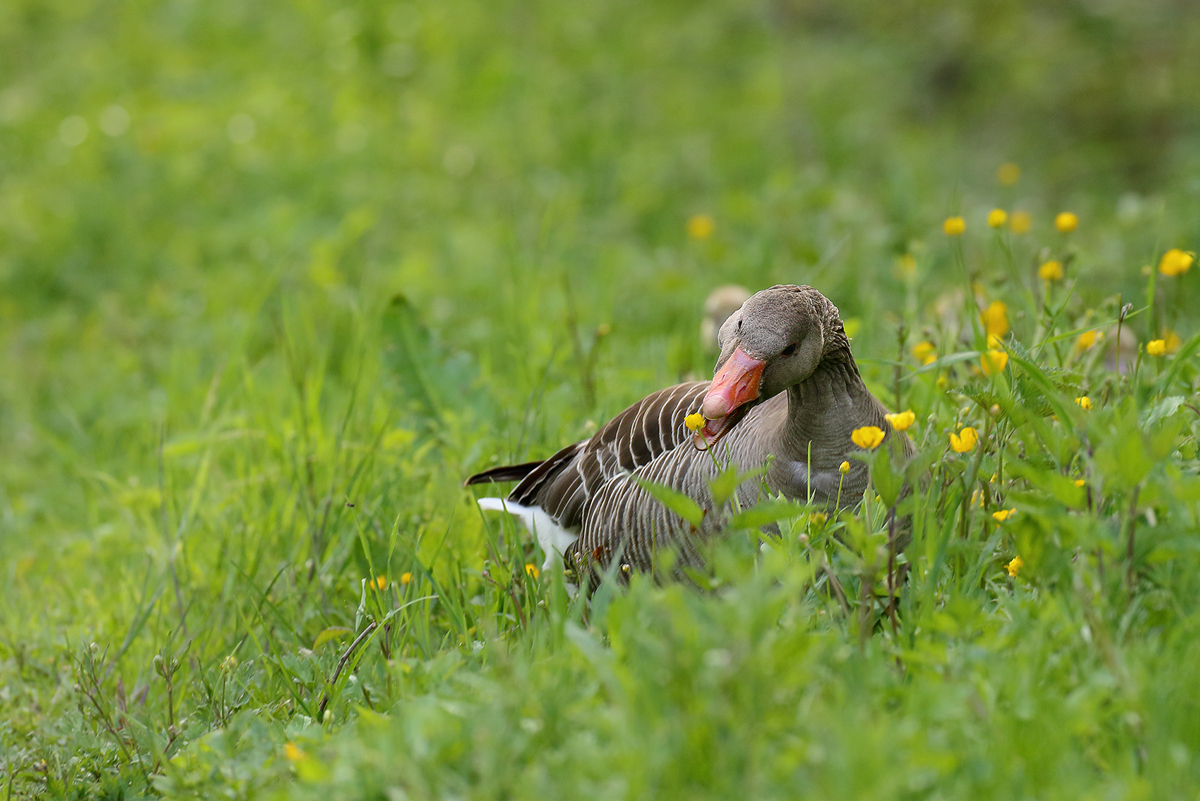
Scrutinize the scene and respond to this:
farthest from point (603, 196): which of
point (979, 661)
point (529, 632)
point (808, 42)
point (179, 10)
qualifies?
point (979, 661)

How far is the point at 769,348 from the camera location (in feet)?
9.75

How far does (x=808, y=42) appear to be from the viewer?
9.55 meters

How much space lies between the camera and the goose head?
297 centimetres

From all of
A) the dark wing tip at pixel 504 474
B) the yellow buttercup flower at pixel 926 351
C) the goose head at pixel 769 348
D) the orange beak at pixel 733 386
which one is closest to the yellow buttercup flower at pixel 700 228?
the yellow buttercup flower at pixel 926 351

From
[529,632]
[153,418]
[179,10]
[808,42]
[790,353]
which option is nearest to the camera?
[529,632]

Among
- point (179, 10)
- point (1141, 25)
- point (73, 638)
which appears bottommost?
point (73, 638)

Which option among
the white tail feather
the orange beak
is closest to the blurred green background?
the white tail feather

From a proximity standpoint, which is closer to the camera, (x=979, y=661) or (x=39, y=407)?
(x=979, y=661)

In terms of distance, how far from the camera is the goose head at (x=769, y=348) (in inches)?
117

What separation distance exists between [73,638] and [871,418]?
2.78 m

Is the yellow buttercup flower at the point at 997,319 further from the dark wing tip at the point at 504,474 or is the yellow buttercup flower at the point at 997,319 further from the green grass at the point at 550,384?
the dark wing tip at the point at 504,474

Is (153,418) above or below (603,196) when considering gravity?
below

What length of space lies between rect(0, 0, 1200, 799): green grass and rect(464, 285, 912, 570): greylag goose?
0.23 metres

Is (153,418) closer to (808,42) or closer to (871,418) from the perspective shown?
(871,418)
